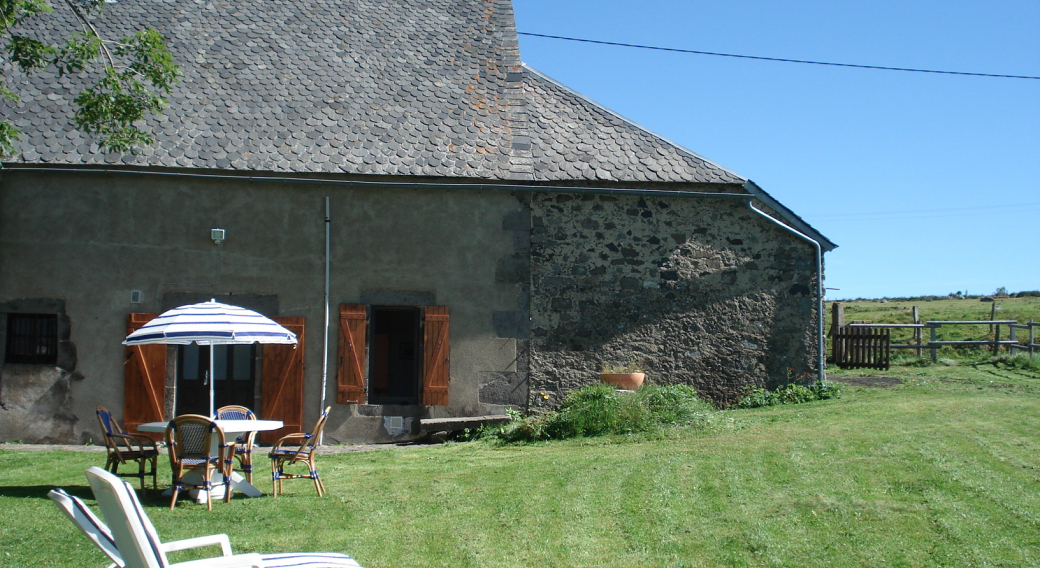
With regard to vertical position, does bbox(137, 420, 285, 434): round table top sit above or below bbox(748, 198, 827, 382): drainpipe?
below

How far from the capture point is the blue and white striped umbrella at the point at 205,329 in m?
7.52

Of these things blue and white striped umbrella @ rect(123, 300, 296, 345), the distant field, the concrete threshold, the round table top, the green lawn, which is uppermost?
blue and white striped umbrella @ rect(123, 300, 296, 345)

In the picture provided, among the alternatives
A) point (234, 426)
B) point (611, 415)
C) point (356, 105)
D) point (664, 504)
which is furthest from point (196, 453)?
point (356, 105)

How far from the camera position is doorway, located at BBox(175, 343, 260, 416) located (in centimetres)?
1153

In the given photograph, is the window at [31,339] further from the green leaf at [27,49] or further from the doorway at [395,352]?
the doorway at [395,352]

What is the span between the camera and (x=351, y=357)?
11398mm

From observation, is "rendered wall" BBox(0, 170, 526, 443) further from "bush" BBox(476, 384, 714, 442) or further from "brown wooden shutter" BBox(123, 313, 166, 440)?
"bush" BBox(476, 384, 714, 442)

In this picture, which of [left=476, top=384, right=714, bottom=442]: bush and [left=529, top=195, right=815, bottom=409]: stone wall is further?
[left=529, top=195, right=815, bottom=409]: stone wall

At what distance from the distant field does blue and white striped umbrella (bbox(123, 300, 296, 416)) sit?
21.4m

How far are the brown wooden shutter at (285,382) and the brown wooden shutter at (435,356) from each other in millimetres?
1620

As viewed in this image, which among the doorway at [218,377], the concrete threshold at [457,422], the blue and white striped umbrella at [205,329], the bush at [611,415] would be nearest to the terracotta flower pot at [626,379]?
the bush at [611,415]

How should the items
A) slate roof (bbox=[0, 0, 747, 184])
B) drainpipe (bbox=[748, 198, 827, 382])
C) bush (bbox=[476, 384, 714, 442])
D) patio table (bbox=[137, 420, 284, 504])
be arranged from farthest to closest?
drainpipe (bbox=[748, 198, 827, 382]) → slate roof (bbox=[0, 0, 747, 184]) → bush (bbox=[476, 384, 714, 442]) → patio table (bbox=[137, 420, 284, 504])

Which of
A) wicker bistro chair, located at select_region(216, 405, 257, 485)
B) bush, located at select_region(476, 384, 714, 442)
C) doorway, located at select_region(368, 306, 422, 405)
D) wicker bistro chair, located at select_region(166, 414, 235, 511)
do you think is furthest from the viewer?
doorway, located at select_region(368, 306, 422, 405)

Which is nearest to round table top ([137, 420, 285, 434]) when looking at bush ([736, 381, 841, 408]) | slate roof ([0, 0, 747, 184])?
slate roof ([0, 0, 747, 184])
